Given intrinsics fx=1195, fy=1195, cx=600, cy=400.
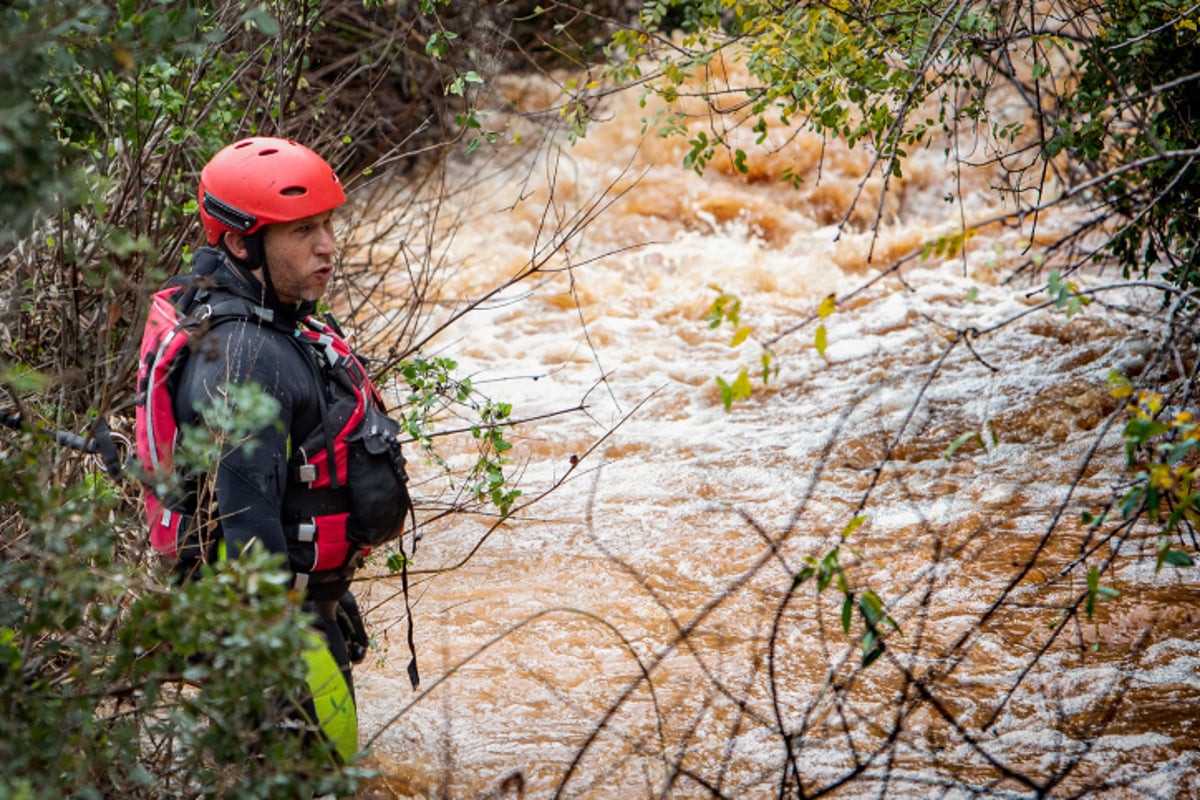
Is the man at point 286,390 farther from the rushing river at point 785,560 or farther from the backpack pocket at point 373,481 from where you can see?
the rushing river at point 785,560

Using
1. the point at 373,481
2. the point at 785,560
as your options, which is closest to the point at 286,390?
the point at 373,481

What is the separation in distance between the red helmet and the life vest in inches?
8.5

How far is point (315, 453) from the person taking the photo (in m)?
3.08

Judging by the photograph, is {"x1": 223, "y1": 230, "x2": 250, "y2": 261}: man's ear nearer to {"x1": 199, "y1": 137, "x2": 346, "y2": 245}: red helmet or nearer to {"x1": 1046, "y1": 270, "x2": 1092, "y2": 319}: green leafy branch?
{"x1": 199, "y1": 137, "x2": 346, "y2": 245}: red helmet

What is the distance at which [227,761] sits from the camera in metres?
2.42

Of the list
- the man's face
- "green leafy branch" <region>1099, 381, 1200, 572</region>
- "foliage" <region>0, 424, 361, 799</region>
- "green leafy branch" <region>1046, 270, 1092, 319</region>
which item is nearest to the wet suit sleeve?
the man's face

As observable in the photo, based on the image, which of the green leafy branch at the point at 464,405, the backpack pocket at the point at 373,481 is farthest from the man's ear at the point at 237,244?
the green leafy branch at the point at 464,405

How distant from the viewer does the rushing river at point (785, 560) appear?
3.84 metres

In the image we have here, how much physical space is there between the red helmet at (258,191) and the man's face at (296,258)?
1.7 inches

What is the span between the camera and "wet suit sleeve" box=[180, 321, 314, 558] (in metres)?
2.85

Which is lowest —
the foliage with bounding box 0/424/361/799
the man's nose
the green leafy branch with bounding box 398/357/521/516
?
the foliage with bounding box 0/424/361/799

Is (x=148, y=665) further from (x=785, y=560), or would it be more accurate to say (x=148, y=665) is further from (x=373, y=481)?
(x=785, y=560)

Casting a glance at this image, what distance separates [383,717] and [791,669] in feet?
5.09

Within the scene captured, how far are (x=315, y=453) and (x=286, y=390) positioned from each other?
0.19m
